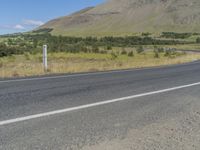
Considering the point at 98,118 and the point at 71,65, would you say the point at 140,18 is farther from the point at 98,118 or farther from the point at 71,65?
the point at 98,118

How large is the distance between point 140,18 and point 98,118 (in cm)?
16219

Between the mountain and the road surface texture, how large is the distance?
440 ft

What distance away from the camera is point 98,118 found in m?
6.04

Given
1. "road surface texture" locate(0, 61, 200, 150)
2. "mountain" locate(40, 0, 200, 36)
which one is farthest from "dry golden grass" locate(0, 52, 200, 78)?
"mountain" locate(40, 0, 200, 36)

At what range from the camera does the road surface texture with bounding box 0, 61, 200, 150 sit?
475cm

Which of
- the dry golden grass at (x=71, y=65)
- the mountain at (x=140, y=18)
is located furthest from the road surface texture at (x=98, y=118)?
the mountain at (x=140, y=18)

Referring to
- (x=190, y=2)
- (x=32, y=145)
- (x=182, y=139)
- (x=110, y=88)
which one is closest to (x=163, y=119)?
(x=182, y=139)

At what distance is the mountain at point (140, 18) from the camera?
146 meters

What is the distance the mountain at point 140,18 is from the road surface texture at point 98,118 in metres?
134

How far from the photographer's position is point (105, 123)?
5.73m

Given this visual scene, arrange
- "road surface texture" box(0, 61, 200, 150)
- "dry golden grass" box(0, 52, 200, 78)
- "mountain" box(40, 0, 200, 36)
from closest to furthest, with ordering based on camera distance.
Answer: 1. "road surface texture" box(0, 61, 200, 150)
2. "dry golden grass" box(0, 52, 200, 78)
3. "mountain" box(40, 0, 200, 36)

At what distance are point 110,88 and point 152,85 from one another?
1.65 meters

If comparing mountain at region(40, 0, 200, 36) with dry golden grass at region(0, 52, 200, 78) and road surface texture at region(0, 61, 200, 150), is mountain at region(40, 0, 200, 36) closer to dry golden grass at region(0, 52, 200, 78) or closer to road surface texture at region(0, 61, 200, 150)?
dry golden grass at region(0, 52, 200, 78)

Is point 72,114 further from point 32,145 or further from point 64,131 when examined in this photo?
point 32,145
